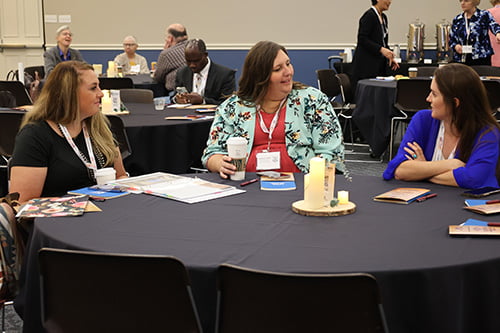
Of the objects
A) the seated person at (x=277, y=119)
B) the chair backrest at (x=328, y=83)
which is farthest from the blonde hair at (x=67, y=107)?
the chair backrest at (x=328, y=83)

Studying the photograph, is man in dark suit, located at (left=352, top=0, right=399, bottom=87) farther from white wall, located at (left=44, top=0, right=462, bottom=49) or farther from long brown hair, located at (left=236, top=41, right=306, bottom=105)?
long brown hair, located at (left=236, top=41, right=306, bottom=105)

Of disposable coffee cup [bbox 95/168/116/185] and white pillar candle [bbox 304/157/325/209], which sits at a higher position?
white pillar candle [bbox 304/157/325/209]

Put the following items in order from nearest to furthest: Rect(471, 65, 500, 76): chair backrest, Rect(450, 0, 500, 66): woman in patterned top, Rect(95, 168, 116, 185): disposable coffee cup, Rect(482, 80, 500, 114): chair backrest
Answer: Rect(95, 168, 116, 185): disposable coffee cup, Rect(482, 80, 500, 114): chair backrest, Rect(471, 65, 500, 76): chair backrest, Rect(450, 0, 500, 66): woman in patterned top

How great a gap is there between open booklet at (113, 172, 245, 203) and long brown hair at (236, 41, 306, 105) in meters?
0.72

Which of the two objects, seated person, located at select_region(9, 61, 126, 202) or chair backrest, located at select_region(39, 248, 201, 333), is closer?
chair backrest, located at select_region(39, 248, 201, 333)

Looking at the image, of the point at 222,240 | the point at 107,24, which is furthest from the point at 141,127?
the point at 107,24

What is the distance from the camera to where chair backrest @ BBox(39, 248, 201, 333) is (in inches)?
63.1

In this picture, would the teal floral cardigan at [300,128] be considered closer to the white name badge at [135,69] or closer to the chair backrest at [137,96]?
the chair backrest at [137,96]

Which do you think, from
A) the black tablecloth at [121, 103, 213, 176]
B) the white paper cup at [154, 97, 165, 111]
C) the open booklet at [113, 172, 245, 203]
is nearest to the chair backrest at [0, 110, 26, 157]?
the black tablecloth at [121, 103, 213, 176]

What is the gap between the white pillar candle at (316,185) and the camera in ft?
7.62

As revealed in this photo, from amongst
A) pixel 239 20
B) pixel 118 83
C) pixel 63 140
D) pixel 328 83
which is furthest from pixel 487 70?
pixel 63 140

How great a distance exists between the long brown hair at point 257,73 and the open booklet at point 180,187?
28.4 inches

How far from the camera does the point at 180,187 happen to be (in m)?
2.70

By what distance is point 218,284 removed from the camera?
1580 millimetres
